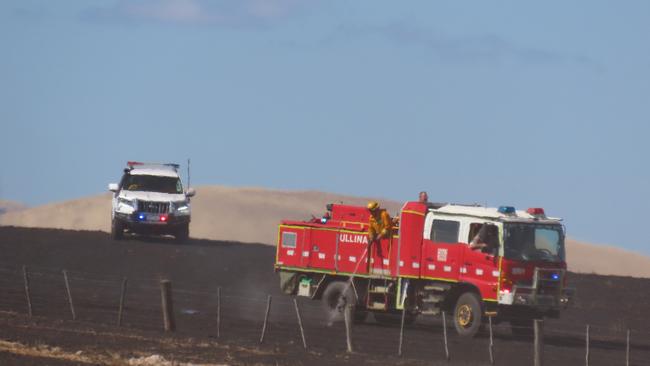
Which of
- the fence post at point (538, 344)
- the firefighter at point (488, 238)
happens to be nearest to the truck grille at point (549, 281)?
the firefighter at point (488, 238)

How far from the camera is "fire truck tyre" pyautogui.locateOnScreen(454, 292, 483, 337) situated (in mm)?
35812

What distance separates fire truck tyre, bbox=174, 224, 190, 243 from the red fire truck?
631 inches

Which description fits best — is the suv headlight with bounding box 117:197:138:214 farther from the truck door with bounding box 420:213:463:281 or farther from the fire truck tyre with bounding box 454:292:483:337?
the fire truck tyre with bounding box 454:292:483:337

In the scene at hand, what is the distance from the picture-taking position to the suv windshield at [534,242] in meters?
35.4

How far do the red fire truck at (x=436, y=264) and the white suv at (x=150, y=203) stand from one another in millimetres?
14700

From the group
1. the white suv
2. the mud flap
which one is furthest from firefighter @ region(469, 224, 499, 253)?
the white suv

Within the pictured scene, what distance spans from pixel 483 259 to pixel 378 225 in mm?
3411

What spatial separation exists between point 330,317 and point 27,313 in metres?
7.54

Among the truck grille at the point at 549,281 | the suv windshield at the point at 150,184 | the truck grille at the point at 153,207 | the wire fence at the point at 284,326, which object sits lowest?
the wire fence at the point at 284,326

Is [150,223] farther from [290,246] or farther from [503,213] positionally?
[503,213]

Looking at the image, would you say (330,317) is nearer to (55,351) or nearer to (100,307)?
(100,307)

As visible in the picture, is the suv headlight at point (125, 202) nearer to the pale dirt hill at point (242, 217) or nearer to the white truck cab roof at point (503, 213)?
the white truck cab roof at point (503, 213)

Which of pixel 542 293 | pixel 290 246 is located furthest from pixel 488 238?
pixel 290 246

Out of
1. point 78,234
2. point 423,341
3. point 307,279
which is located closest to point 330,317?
point 307,279
